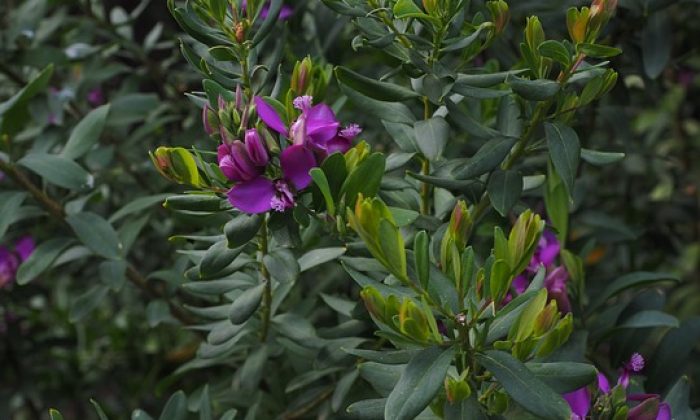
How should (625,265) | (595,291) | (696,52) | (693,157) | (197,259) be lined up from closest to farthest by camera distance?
(197,259) → (595,291) → (696,52) → (625,265) → (693,157)

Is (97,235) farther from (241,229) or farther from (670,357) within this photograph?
(670,357)

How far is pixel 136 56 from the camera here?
2025 mm

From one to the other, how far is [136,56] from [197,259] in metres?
0.89

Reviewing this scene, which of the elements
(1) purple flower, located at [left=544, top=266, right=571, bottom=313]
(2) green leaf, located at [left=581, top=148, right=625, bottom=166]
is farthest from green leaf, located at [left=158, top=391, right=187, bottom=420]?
(2) green leaf, located at [left=581, top=148, right=625, bottom=166]

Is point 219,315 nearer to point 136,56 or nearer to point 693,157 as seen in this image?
point 136,56

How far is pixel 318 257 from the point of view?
1218 mm

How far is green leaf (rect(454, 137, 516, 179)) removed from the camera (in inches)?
44.9

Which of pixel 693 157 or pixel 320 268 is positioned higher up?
pixel 320 268

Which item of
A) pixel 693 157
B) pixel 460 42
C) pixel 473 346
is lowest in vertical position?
pixel 693 157

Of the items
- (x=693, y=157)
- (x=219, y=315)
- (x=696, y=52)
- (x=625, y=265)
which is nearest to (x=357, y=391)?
(x=219, y=315)

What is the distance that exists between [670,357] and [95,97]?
1.32m

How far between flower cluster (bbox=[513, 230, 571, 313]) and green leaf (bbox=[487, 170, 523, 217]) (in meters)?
0.11

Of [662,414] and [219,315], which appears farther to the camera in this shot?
[219,315]

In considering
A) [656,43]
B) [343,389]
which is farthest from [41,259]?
[656,43]
